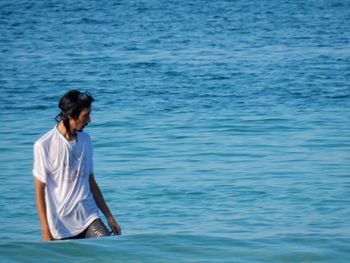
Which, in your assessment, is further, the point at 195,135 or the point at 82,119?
the point at 195,135

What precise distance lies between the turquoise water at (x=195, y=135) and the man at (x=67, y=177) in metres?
0.51

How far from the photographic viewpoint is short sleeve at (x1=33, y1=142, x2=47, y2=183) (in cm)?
720

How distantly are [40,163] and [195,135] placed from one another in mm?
9122

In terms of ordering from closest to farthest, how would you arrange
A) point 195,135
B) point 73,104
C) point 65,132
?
point 73,104 < point 65,132 < point 195,135

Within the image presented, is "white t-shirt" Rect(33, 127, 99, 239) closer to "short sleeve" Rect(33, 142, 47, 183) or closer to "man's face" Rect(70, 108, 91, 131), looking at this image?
"short sleeve" Rect(33, 142, 47, 183)

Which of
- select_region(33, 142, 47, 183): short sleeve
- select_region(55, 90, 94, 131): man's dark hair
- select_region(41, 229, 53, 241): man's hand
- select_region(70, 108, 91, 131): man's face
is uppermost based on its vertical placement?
select_region(55, 90, 94, 131): man's dark hair

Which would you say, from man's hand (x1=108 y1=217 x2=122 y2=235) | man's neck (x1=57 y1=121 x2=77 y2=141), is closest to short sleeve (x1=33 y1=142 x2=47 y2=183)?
man's neck (x1=57 y1=121 x2=77 y2=141)

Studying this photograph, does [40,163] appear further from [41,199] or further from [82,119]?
[82,119]

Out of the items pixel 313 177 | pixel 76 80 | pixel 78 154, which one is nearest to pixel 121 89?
pixel 76 80

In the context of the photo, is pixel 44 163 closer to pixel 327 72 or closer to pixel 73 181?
pixel 73 181

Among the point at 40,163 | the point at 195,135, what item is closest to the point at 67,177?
the point at 40,163

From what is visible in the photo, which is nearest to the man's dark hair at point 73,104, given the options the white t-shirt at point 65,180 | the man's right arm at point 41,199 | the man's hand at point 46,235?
the white t-shirt at point 65,180

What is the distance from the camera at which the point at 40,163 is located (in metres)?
7.23

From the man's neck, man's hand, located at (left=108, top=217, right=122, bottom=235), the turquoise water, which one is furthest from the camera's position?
the turquoise water
